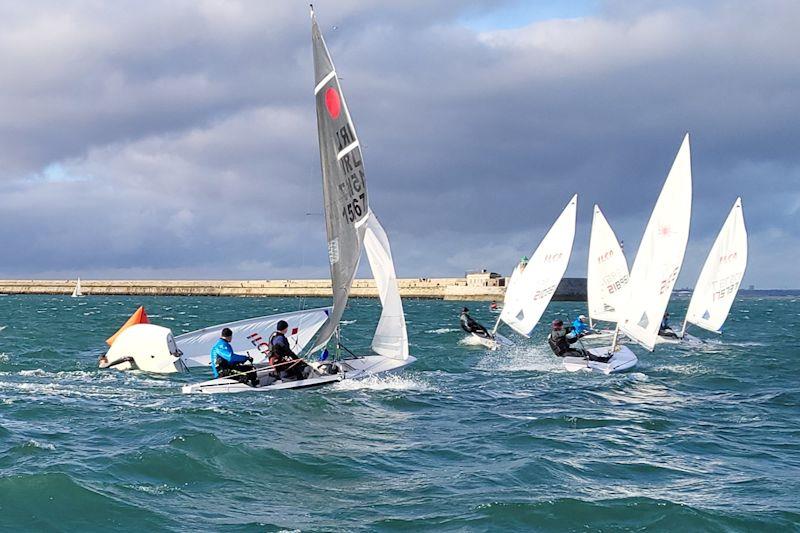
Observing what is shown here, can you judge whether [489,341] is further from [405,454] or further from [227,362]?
[405,454]

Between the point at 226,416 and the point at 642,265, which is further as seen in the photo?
the point at 642,265

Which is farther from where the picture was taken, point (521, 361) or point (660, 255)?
point (521, 361)

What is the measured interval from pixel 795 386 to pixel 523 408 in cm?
816

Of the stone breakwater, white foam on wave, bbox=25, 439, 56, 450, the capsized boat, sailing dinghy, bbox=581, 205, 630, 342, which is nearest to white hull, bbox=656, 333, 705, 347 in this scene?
the capsized boat

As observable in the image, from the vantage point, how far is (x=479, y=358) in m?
27.9

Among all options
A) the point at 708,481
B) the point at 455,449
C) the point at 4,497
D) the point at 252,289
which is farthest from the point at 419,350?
the point at 252,289

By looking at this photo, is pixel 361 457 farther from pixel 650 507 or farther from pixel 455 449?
pixel 650 507

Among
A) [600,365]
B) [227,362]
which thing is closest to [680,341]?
[600,365]

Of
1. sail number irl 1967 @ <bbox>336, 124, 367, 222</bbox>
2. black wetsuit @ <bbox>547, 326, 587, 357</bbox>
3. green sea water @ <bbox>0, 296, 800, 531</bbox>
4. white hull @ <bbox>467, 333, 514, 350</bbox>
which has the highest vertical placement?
sail number irl 1967 @ <bbox>336, 124, 367, 222</bbox>

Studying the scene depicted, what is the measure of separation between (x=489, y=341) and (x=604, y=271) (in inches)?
297

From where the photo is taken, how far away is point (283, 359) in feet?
59.5

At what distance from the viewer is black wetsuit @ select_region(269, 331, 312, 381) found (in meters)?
18.0

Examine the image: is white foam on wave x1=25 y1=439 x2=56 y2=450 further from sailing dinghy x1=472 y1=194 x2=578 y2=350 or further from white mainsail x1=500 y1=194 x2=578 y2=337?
white mainsail x1=500 y1=194 x2=578 y2=337

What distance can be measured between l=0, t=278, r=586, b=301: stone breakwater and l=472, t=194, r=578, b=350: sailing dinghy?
59411mm
